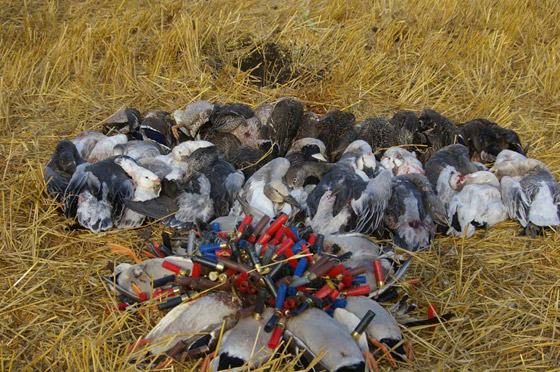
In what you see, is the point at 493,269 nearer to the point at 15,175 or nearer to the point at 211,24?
the point at 15,175

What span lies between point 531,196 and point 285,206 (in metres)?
1.86

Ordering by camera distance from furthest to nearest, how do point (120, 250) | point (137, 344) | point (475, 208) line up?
point (475, 208) → point (120, 250) → point (137, 344)

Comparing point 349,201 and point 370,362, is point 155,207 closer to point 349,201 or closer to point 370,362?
point 349,201

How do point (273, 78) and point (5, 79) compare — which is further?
point (273, 78)

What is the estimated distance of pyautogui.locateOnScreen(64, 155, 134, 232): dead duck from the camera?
4.15m

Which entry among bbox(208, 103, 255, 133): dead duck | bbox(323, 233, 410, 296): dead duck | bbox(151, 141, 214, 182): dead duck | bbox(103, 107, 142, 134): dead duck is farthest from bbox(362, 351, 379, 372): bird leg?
bbox(103, 107, 142, 134): dead duck

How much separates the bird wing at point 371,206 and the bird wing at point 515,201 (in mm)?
967

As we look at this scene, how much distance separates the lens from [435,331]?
333cm

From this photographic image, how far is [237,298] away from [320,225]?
44.1 inches

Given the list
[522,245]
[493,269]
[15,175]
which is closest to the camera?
[493,269]

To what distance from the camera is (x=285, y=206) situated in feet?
14.1

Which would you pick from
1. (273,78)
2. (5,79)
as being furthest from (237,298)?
(5,79)

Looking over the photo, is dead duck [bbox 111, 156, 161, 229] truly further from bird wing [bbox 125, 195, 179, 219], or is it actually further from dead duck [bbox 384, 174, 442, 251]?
dead duck [bbox 384, 174, 442, 251]

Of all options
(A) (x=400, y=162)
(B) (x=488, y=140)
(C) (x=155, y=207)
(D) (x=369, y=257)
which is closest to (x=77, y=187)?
(C) (x=155, y=207)
